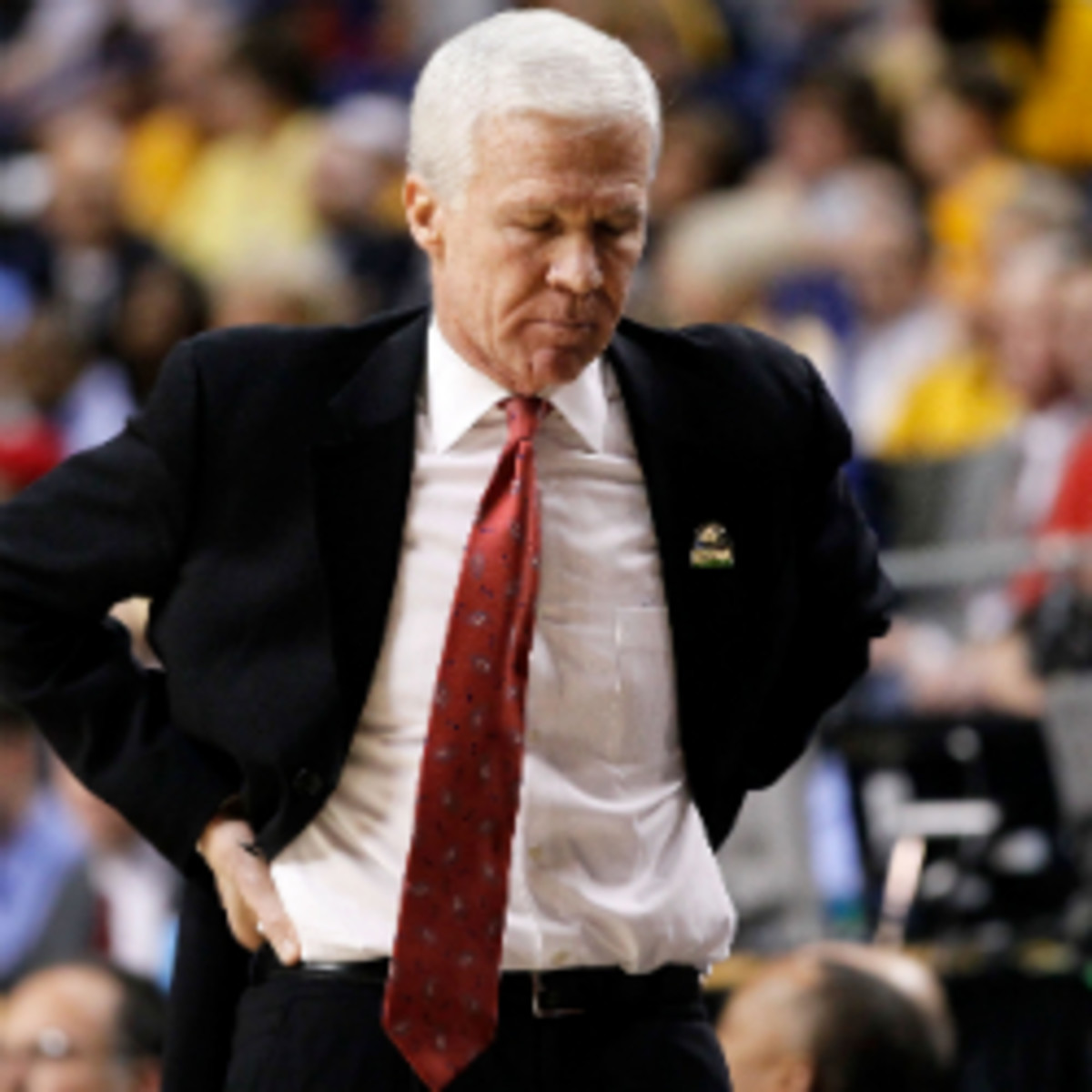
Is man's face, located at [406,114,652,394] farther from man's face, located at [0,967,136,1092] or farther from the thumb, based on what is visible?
man's face, located at [0,967,136,1092]

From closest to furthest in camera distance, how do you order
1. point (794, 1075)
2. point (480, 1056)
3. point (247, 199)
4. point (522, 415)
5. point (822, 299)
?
1. point (480, 1056)
2. point (522, 415)
3. point (794, 1075)
4. point (822, 299)
5. point (247, 199)

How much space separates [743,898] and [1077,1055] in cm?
74

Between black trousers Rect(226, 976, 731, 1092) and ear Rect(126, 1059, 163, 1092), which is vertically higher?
black trousers Rect(226, 976, 731, 1092)

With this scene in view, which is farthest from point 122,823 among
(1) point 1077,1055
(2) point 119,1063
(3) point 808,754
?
(1) point 1077,1055

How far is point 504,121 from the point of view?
2033mm

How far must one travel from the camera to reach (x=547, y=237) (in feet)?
6.72

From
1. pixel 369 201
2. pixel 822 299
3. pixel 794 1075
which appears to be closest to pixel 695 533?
pixel 794 1075

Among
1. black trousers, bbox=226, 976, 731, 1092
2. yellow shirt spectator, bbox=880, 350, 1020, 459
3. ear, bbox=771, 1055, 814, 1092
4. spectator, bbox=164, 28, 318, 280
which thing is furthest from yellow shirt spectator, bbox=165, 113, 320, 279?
black trousers, bbox=226, 976, 731, 1092

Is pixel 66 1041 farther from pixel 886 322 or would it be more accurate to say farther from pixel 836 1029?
pixel 886 322

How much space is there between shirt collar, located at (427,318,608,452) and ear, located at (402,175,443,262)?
0.10 m

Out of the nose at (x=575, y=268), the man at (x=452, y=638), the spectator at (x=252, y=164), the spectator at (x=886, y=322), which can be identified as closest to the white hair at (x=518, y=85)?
the man at (x=452, y=638)

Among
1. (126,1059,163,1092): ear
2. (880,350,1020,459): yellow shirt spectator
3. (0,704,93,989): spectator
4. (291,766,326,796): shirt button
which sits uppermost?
(291,766,326,796): shirt button

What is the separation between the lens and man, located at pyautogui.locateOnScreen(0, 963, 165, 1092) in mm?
3506

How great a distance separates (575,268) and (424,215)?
213 millimetres
